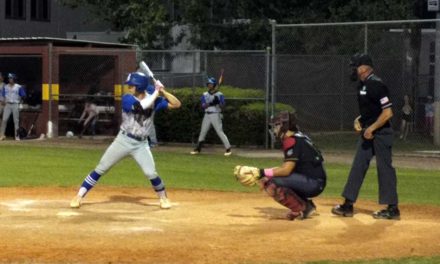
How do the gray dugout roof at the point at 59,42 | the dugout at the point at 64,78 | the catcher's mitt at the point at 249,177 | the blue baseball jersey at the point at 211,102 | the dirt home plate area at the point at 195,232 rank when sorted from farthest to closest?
the gray dugout roof at the point at 59,42
the dugout at the point at 64,78
the blue baseball jersey at the point at 211,102
the catcher's mitt at the point at 249,177
the dirt home plate area at the point at 195,232

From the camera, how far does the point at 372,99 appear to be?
1009 centimetres

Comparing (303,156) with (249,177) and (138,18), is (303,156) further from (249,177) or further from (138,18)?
(138,18)

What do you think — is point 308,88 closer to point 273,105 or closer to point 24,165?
point 273,105

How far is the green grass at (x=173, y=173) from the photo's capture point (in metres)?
13.8

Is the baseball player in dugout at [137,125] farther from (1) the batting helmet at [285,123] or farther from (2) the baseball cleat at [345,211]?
(2) the baseball cleat at [345,211]

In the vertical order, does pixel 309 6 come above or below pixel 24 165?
above

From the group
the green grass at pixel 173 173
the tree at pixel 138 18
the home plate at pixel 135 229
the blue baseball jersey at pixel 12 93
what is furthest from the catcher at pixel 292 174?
the tree at pixel 138 18

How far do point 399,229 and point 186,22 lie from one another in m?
18.0

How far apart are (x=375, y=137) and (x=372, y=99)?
46 cm

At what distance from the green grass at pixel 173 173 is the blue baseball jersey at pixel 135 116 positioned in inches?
129

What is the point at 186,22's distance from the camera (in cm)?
2662

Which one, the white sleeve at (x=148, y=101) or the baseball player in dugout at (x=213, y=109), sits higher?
the white sleeve at (x=148, y=101)

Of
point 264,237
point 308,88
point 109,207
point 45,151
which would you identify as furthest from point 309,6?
point 264,237

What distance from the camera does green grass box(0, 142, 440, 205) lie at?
13797 millimetres
